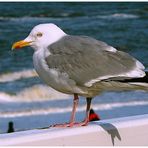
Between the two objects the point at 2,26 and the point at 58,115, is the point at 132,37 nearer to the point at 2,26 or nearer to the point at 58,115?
the point at 2,26

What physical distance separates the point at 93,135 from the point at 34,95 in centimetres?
709

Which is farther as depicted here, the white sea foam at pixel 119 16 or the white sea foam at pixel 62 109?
the white sea foam at pixel 119 16

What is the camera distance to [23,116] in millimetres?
7781

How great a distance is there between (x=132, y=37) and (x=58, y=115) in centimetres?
836

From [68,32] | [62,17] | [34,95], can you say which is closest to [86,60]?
[34,95]

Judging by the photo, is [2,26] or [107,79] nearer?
[107,79]

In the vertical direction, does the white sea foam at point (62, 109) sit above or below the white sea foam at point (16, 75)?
above

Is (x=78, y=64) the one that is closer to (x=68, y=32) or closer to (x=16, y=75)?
(x=16, y=75)

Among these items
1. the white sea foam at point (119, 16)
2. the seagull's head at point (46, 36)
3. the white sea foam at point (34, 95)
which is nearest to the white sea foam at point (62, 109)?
the white sea foam at point (34, 95)

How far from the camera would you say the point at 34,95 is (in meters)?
9.52

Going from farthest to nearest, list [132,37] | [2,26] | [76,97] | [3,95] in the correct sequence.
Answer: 1. [2,26]
2. [132,37]
3. [3,95]
4. [76,97]

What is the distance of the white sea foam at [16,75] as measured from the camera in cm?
1091

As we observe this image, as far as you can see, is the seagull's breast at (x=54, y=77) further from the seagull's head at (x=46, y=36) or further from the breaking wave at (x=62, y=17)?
the breaking wave at (x=62, y=17)

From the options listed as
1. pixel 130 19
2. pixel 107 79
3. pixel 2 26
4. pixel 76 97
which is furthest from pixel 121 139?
pixel 130 19
